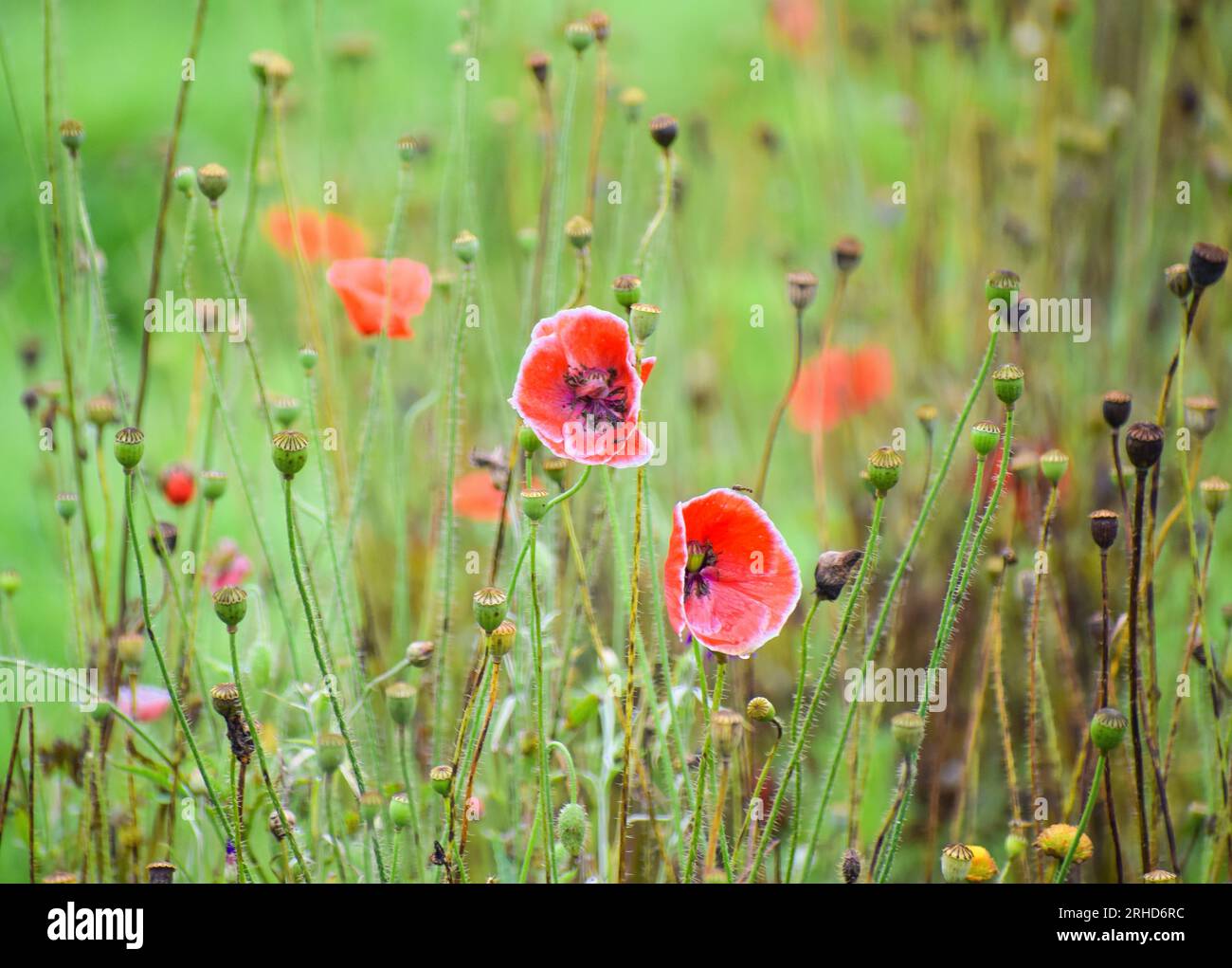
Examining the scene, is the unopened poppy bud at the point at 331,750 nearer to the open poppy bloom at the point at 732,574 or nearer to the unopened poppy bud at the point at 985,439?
the open poppy bloom at the point at 732,574

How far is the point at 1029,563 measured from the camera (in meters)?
1.17

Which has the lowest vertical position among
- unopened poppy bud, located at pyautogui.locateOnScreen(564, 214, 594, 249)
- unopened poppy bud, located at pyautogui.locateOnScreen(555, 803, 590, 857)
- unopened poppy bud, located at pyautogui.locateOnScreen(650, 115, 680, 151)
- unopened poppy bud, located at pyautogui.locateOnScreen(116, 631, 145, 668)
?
unopened poppy bud, located at pyautogui.locateOnScreen(555, 803, 590, 857)

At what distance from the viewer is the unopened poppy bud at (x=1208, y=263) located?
695 millimetres

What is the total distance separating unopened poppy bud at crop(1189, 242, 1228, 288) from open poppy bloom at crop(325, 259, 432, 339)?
1.52ft

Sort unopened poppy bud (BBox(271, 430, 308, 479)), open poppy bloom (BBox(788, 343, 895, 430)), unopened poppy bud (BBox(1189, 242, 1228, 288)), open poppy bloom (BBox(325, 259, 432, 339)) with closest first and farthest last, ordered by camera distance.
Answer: unopened poppy bud (BBox(271, 430, 308, 479))
unopened poppy bud (BBox(1189, 242, 1228, 288))
open poppy bloom (BBox(325, 259, 432, 339))
open poppy bloom (BBox(788, 343, 895, 430))

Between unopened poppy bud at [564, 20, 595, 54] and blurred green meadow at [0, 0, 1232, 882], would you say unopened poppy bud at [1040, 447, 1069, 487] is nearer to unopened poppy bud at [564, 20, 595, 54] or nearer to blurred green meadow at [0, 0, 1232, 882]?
blurred green meadow at [0, 0, 1232, 882]

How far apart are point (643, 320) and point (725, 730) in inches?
8.1

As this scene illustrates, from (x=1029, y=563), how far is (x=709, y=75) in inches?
53.7

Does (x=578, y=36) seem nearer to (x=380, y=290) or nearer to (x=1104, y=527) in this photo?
(x=380, y=290)

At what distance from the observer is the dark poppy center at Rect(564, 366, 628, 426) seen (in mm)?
665

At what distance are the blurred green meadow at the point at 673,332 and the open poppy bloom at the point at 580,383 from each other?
0.24 feet

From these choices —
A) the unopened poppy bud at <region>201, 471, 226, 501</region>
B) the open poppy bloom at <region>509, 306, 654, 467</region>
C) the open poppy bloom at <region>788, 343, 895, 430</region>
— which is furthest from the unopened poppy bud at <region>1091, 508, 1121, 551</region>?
the open poppy bloom at <region>788, 343, 895, 430</region>
